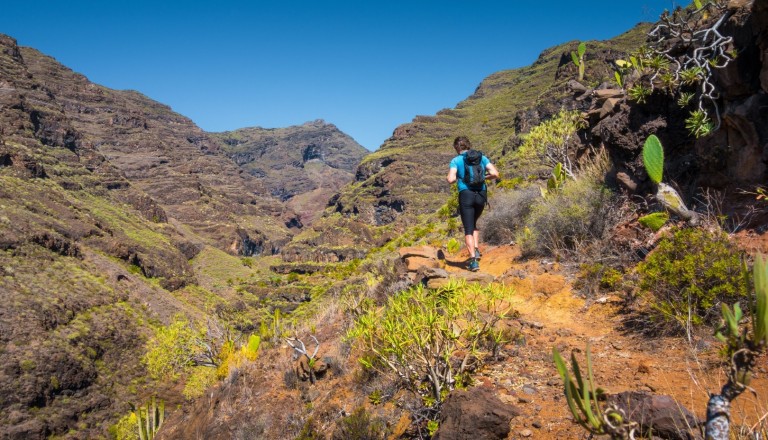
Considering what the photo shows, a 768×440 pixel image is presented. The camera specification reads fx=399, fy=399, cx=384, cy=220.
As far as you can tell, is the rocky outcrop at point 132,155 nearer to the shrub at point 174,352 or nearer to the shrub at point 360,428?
the shrub at point 174,352

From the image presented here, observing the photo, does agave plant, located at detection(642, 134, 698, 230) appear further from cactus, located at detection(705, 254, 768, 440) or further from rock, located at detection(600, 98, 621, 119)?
cactus, located at detection(705, 254, 768, 440)

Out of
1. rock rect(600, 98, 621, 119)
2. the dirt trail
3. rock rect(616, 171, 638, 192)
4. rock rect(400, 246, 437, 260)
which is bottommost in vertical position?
the dirt trail

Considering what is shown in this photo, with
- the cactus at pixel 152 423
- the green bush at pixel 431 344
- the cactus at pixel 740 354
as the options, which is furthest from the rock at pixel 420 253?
the cactus at pixel 152 423

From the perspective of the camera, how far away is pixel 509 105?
10050 cm

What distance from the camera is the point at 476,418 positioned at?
2525 millimetres

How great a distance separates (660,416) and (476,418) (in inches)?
39.1

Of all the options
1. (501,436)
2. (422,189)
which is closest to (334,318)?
(501,436)

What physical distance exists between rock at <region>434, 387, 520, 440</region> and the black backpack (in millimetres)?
4117

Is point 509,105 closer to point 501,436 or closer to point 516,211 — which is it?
point 516,211

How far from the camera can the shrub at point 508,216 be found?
849 cm

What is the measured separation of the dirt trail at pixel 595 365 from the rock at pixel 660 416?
0.20 metres

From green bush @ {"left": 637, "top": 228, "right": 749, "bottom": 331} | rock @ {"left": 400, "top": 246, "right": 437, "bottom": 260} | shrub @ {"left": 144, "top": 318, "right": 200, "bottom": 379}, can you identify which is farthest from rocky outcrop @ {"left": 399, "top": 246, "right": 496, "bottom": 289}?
shrub @ {"left": 144, "top": 318, "right": 200, "bottom": 379}

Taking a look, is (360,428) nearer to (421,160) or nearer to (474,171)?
(474,171)

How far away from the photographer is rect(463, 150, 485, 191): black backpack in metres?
6.31
